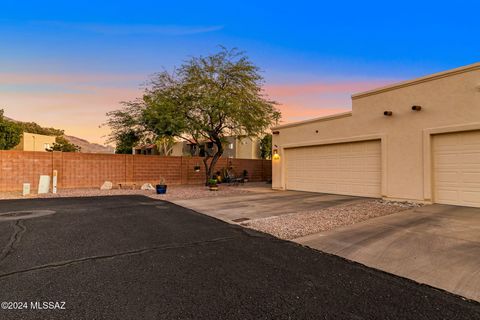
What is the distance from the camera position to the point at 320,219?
6.68 m

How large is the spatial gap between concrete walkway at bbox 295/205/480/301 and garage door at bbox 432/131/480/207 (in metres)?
1.79

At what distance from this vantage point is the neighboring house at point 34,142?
3581 centimetres

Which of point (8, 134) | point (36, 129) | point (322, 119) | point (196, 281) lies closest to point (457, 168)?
point (322, 119)

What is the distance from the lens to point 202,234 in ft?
17.5

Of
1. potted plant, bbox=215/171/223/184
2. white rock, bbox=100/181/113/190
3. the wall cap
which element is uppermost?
the wall cap

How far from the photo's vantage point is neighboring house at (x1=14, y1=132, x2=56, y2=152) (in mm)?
35809

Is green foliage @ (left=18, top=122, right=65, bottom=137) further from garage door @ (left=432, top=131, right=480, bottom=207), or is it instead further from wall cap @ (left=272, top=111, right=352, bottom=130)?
garage door @ (left=432, top=131, right=480, bottom=207)

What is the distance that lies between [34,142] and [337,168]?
4491 centimetres

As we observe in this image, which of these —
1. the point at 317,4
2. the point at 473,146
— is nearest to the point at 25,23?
the point at 317,4

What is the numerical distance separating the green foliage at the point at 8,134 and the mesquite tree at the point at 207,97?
22793mm

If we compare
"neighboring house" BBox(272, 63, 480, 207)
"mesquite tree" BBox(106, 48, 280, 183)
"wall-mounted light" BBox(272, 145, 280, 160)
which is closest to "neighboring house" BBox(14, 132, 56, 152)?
"mesquite tree" BBox(106, 48, 280, 183)

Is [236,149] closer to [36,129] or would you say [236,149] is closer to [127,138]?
[127,138]

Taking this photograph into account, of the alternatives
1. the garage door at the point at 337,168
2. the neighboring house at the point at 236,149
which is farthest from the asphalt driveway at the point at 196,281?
the neighboring house at the point at 236,149

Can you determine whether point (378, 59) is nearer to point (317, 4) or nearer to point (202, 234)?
point (317, 4)
